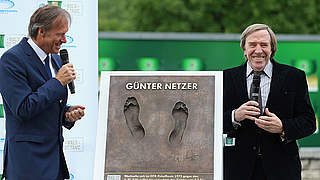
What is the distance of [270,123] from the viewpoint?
4.13 m

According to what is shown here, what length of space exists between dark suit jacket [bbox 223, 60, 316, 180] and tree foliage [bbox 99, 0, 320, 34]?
611 inches

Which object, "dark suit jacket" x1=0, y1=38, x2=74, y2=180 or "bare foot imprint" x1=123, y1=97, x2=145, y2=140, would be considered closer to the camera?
"dark suit jacket" x1=0, y1=38, x2=74, y2=180

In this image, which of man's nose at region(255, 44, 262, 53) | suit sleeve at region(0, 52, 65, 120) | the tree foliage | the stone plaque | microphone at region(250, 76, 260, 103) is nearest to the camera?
suit sleeve at region(0, 52, 65, 120)

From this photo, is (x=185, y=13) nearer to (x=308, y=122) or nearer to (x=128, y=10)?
(x=128, y=10)

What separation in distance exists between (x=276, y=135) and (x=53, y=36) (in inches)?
68.4

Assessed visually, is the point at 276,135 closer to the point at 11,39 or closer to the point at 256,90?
the point at 256,90

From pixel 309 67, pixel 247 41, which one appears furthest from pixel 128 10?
pixel 247 41

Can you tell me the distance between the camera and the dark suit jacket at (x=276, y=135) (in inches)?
170

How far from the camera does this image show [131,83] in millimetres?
4238

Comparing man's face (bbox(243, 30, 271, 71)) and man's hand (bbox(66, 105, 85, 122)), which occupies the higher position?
man's face (bbox(243, 30, 271, 71))

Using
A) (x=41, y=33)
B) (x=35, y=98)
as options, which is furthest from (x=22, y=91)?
(x=41, y=33)

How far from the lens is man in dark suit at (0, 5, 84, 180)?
3750mm

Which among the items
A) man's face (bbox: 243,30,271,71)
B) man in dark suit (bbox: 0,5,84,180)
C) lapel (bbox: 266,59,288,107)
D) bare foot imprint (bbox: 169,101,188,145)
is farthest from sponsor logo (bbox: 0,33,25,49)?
lapel (bbox: 266,59,288,107)

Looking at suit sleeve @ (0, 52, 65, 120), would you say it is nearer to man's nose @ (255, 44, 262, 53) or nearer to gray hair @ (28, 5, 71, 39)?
gray hair @ (28, 5, 71, 39)
